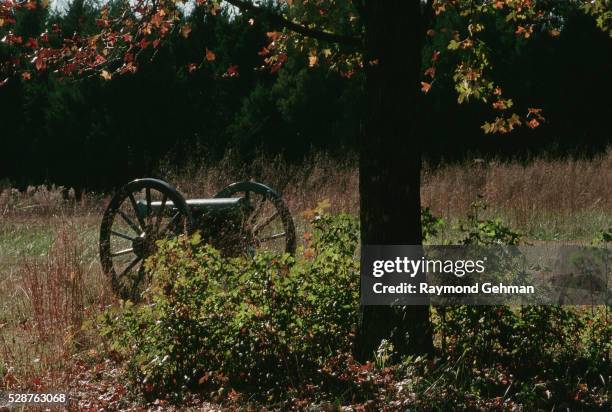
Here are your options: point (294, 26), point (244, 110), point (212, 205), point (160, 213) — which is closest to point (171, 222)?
point (160, 213)

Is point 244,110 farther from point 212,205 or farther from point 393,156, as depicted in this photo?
point 393,156

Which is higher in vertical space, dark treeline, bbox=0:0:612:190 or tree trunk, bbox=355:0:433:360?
dark treeline, bbox=0:0:612:190

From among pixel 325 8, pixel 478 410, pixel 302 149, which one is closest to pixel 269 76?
pixel 302 149

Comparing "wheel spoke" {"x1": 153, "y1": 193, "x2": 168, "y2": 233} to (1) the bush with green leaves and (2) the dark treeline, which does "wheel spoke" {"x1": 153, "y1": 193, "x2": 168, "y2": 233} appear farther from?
(2) the dark treeline

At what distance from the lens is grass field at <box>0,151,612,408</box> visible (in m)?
5.94

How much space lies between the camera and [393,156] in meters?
4.82

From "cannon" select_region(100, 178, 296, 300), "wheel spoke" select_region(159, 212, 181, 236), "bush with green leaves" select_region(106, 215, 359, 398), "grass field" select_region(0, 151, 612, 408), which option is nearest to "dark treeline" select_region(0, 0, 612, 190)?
"grass field" select_region(0, 151, 612, 408)

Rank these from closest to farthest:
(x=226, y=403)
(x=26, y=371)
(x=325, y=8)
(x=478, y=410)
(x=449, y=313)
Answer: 1. (x=478, y=410)
2. (x=226, y=403)
3. (x=449, y=313)
4. (x=26, y=371)
5. (x=325, y=8)

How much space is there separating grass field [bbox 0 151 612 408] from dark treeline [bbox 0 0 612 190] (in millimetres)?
1837

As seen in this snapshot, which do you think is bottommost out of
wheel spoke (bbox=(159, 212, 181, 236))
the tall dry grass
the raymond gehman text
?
the tall dry grass

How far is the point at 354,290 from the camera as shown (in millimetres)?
5098

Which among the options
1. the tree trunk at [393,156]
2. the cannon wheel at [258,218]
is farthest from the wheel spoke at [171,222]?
the tree trunk at [393,156]

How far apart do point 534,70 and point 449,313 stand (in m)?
11.6

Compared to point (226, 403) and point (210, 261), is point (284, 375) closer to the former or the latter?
point (226, 403)
